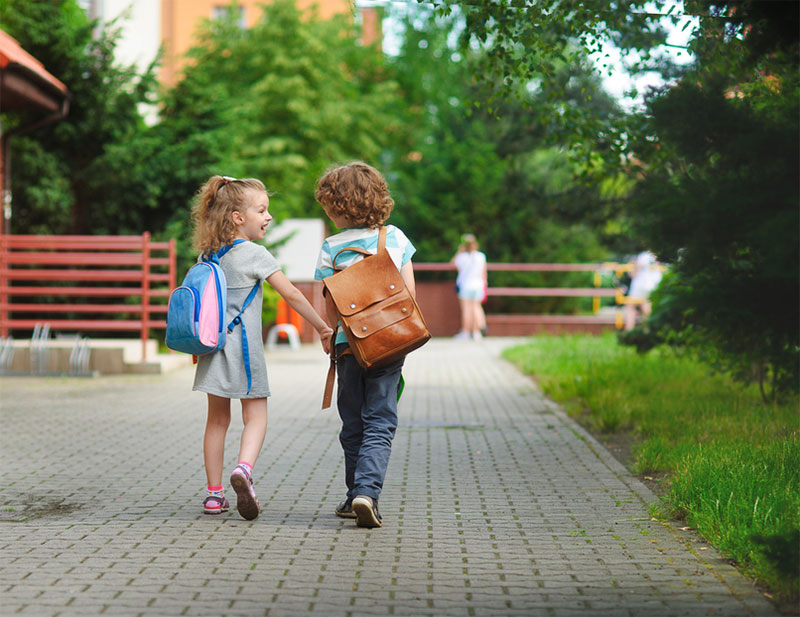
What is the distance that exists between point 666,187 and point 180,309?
252 cm

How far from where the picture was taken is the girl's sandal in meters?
5.41

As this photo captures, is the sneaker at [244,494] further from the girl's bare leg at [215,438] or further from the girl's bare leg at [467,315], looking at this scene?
the girl's bare leg at [467,315]

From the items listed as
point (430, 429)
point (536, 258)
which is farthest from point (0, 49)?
point (536, 258)

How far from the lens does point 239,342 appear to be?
536cm

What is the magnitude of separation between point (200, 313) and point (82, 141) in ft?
41.7

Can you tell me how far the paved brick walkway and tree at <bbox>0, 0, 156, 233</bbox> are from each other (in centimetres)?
808

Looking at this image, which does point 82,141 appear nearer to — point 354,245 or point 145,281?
point 145,281

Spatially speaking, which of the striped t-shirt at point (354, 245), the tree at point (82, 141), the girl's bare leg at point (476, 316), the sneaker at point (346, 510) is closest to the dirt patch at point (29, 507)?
the sneaker at point (346, 510)

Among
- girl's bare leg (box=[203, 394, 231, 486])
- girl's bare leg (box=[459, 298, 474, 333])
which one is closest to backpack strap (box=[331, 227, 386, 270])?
girl's bare leg (box=[203, 394, 231, 486])

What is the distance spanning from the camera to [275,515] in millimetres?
5410

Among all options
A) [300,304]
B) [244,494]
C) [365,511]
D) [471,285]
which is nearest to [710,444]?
[365,511]

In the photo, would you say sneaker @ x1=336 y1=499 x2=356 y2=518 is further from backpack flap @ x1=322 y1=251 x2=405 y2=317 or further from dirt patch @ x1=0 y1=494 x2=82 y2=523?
dirt patch @ x1=0 y1=494 x2=82 y2=523

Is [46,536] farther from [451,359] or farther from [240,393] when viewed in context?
[451,359]

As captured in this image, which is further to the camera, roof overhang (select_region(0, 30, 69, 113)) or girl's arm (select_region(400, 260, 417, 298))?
roof overhang (select_region(0, 30, 69, 113))
